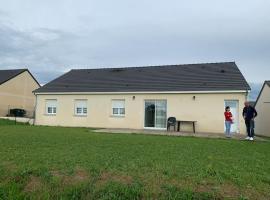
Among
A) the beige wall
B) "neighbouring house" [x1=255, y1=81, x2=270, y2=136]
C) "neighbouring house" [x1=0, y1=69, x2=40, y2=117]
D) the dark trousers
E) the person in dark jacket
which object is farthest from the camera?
"neighbouring house" [x1=0, y1=69, x2=40, y2=117]

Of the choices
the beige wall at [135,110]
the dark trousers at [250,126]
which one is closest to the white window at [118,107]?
the beige wall at [135,110]

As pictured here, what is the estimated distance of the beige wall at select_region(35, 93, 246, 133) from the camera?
2148 cm

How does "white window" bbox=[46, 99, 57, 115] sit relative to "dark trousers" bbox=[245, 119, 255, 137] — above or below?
above

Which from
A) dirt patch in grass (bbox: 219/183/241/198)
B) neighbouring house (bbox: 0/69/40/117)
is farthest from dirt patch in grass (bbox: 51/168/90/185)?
neighbouring house (bbox: 0/69/40/117)

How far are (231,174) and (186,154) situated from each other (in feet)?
9.35

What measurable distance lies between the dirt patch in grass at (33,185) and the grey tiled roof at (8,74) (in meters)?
34.9

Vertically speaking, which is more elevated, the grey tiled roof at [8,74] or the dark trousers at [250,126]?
the grey tiled roof at [8,74]

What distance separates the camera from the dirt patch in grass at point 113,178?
19.5ft

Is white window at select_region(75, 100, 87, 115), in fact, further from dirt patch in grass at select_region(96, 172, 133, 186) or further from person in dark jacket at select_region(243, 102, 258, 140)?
dirt patch in grass at select_region(96, 172, 133, 186)

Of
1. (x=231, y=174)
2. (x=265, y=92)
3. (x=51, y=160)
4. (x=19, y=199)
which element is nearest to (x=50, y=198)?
(x=19, y=199)

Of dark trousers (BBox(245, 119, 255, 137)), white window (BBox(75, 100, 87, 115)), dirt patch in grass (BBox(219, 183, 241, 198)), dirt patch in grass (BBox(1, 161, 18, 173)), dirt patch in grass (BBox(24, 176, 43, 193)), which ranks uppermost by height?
white window (BBox(75, 100, 87, 115))

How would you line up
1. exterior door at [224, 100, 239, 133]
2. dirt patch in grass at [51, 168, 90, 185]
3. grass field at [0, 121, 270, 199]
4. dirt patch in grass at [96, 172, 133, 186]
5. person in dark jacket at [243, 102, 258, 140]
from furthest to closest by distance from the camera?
exterior door at [224, 100, 239, 133], person in dark jacket at [243, 102, 258, 140], dirt patch in grass at [51, 168, 90, 185], dirt patch in grass at [96, 172, 133, 186], grass field at [0, 121, 270, 199]

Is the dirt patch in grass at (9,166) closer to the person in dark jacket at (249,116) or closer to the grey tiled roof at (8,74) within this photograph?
the person in dark jacket at (249,116)

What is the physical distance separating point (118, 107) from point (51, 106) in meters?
5.93
